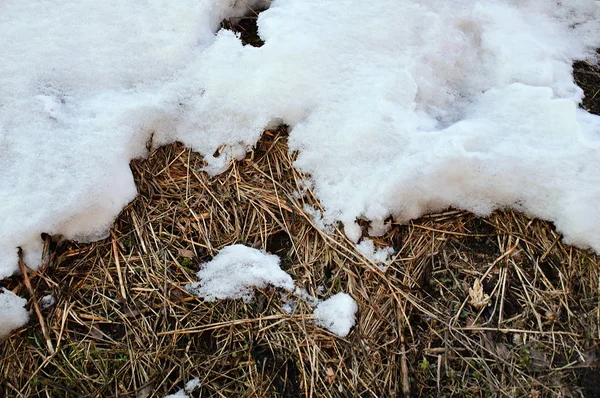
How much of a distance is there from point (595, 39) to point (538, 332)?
4.84 ft

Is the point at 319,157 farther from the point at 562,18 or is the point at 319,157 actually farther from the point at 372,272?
the point at 562,18

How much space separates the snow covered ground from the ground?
11cm

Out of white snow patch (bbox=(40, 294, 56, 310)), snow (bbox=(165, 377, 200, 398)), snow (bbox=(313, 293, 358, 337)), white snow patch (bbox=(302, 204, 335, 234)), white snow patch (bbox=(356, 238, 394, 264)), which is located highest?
white snow patch (bbox=(302, 204, 335, 234))

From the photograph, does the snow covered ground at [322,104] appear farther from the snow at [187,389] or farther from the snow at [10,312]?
the snow at [187,389]

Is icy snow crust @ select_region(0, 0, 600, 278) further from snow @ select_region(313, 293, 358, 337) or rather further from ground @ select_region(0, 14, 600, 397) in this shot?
snow @ select_region(313, 293, 358, 337)

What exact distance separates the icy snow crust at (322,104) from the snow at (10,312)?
0.30ft

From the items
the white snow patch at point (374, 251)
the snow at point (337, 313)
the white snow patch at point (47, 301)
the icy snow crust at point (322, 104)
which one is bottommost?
the white snow patch at point (47, 301)

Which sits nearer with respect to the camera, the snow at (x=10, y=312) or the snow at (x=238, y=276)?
the snow at (x=10, y=312)

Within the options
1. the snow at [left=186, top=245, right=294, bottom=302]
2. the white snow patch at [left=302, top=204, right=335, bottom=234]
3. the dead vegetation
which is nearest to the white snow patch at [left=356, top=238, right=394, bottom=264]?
the dead vegetation

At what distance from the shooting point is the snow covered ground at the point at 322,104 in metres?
1.78

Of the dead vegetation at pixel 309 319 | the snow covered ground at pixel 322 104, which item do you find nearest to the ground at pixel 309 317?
the dead vegetation at pixel 309 319

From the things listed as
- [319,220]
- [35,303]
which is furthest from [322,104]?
[35,303]

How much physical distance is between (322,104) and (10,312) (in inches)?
56.5

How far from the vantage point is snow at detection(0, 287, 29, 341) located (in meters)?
1.69
